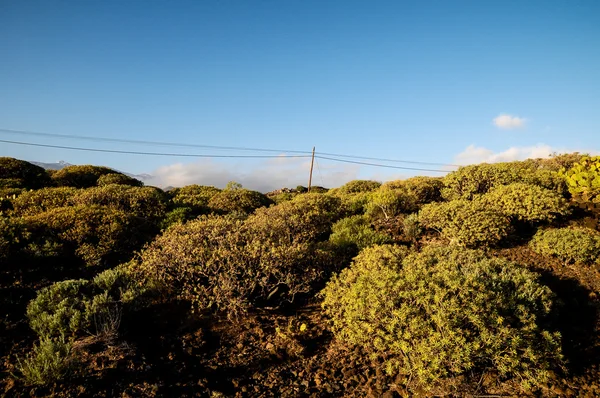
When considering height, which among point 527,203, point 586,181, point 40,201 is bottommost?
point 40,201

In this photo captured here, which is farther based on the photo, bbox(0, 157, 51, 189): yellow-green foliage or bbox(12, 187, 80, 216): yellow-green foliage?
bbox(0, 157, 51, 189): yellow-green foliage

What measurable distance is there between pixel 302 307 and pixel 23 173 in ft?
61.2

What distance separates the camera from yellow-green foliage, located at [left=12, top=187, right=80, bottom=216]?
11.1 meters

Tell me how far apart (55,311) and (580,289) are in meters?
10.3

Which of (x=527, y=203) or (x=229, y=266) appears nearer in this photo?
(x=229, y=266)

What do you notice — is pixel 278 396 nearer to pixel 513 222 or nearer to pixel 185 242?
pixel 185 242

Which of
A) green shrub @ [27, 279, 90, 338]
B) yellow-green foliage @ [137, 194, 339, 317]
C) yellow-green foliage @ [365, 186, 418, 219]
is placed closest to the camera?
green shrub @ [27, 279, 90, 338]

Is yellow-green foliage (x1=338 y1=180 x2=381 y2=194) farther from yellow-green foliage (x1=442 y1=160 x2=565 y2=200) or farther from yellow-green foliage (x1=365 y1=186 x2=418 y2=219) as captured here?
yellow-green foliage (x1=442 y1=160 x2=565 y2=200)

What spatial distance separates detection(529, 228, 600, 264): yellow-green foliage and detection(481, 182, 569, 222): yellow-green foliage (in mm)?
926

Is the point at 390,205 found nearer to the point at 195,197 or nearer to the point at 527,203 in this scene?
the point at 527,203

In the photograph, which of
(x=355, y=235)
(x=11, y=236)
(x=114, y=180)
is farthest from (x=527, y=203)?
(x=114, y=180)

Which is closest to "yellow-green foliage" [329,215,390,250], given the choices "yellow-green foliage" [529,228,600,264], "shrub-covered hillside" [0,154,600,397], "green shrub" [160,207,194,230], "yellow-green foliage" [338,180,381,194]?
"shrub-covered hillside" [0,154,600,397]

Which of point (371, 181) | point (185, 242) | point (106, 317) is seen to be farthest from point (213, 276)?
point (371, 181)

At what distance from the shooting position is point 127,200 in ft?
42.0
